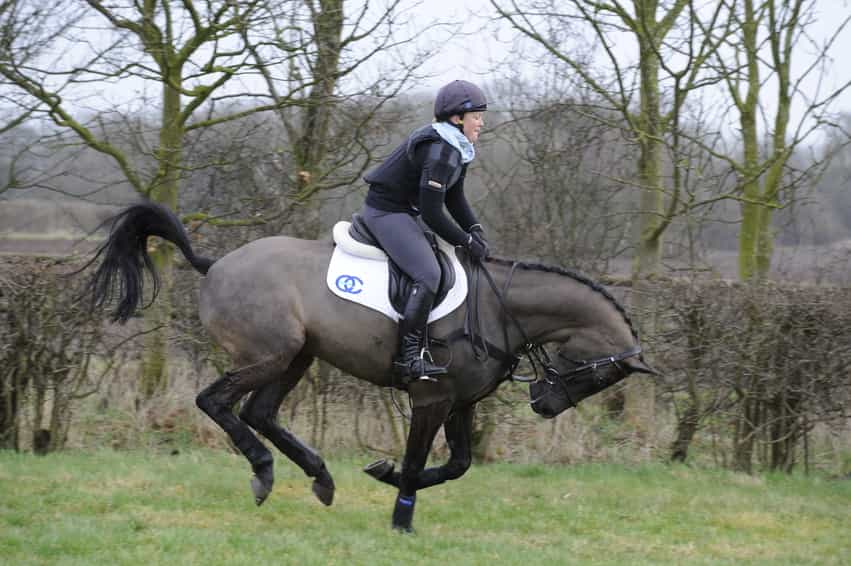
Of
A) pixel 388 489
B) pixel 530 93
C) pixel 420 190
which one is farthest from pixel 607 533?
pixel 530 93

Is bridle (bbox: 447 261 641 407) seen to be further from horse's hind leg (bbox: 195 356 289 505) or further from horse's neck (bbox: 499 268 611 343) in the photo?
horse's hind leg (bbox: 195 356 289 505)

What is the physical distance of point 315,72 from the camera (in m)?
9.79

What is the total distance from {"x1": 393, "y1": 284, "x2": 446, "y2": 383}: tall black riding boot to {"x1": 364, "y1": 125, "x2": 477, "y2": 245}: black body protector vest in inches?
18.3

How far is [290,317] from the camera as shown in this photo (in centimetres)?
630

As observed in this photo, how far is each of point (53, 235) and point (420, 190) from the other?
10.2 meters

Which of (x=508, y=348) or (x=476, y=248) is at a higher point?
(x=476, y=248)

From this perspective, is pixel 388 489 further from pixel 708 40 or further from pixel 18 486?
pixel 708 40

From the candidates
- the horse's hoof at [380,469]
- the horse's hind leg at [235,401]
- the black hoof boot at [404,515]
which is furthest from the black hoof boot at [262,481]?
the black hoof boot at [404,515]

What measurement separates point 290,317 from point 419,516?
5.54ft

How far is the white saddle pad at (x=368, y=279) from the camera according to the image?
20.5ft

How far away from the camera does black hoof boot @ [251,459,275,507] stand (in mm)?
6371

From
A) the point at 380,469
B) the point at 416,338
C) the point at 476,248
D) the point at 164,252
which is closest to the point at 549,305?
the point at 476,248

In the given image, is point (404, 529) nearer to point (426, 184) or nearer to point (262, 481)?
point (262, 481)

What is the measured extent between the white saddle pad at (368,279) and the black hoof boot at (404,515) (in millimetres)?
1166
